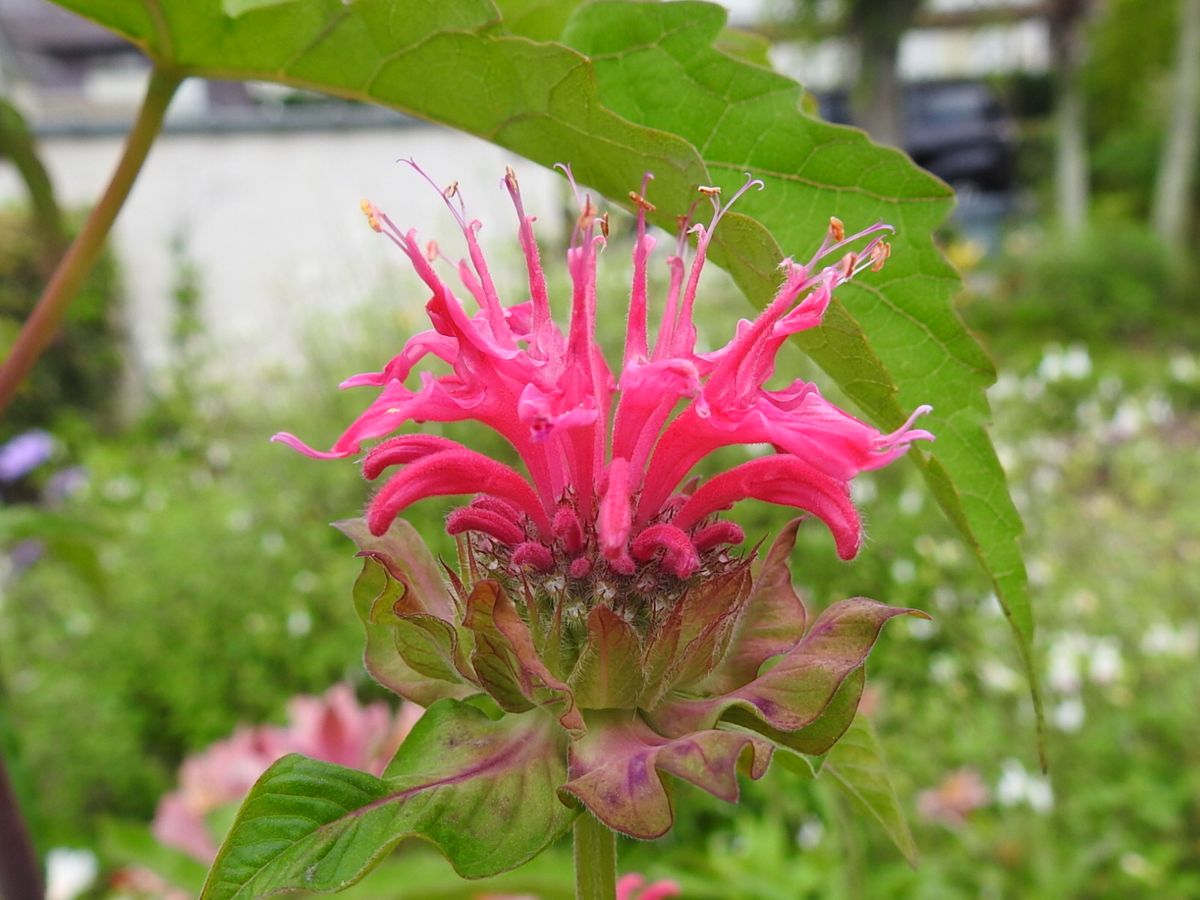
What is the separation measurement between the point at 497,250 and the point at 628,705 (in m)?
4.16

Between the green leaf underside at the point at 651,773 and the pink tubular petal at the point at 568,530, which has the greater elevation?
the pink tubular petal at the point at 568,530

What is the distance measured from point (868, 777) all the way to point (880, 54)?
1020cm

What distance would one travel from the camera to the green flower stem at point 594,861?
0.47 meters

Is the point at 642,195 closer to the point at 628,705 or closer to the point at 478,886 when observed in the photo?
the point at 628,705

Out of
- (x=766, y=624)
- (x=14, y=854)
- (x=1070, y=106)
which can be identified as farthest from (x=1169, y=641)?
(x=1070, y=106)

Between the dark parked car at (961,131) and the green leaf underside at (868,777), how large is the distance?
13.0 metres

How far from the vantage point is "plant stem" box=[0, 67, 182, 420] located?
0.57 meters

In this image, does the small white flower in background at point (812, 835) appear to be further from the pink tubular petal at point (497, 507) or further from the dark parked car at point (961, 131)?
the dark parked car at point (961, 131)

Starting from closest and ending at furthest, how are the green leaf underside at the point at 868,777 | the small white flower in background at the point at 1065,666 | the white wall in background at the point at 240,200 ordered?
1. the green leaf underside at the point at 868,777
2. the small white flower in background at the point at 1065,666
3. the white wall in background at the point at 240,200

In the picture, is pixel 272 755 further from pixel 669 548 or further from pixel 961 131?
pixel 961 131

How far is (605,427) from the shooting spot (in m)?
0.57

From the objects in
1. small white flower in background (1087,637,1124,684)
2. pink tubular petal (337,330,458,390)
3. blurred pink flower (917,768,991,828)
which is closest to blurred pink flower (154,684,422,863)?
pink tubular petal (337,330,458,390)

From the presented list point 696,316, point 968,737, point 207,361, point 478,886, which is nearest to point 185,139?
point 207,361


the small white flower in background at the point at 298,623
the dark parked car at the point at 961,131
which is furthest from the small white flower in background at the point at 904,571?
the dark parked car at the point at 961,131
